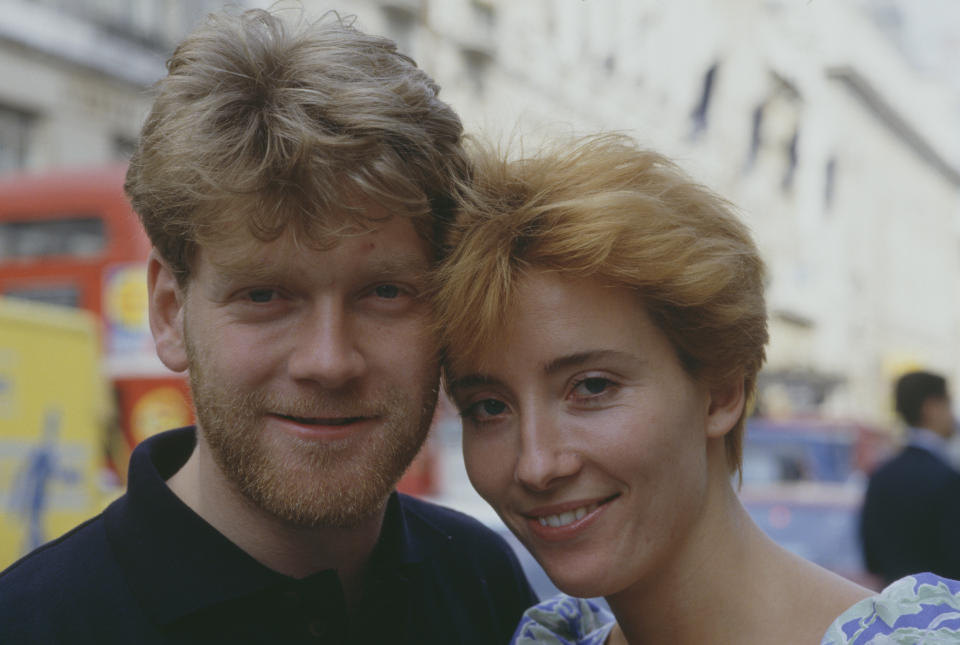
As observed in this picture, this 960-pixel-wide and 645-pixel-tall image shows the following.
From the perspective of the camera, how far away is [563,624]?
265 centimetres

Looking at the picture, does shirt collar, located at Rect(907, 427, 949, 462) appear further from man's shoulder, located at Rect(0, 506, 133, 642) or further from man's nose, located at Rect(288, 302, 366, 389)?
man's shoulder, located at Rect(0, 506, 133, 642)

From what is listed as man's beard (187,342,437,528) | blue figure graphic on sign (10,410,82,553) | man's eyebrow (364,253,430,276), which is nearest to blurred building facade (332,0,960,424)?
man's eyebrow (364,253,430,276)

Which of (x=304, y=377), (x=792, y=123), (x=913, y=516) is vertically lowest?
(x=792, y=123)

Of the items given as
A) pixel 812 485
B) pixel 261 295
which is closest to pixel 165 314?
pixel 261 295

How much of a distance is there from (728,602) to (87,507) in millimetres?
5157

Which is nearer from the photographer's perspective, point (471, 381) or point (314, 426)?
point (314, 426)

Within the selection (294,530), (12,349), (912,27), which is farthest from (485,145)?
(912,27)

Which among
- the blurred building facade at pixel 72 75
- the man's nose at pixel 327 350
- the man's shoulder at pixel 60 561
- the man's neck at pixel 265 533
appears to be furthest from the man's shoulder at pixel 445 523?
the blurred building facade at pixel 72 75

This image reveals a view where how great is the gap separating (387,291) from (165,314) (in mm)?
465

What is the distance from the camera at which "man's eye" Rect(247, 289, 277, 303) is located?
88.7 inches

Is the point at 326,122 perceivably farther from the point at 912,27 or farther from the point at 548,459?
the point at 912,27

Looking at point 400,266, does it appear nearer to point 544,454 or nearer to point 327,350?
point 327,350

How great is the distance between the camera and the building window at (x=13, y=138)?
1822cm

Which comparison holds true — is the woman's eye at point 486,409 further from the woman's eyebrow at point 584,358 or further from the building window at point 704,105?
the building window at point 704,105
